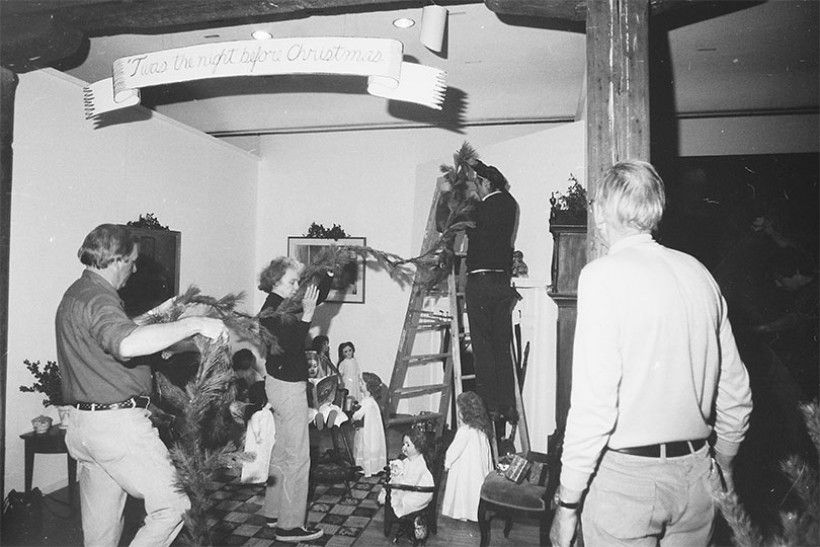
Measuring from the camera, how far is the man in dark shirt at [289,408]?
12.3 ft

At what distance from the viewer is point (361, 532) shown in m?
4.13

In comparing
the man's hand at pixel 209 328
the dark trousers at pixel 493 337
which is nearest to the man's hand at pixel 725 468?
the man's hand at pixel 209 328

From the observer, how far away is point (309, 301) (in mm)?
3947

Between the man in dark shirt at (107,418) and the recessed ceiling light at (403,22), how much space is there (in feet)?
10.3

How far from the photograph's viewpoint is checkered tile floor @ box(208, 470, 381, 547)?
13.1 feet

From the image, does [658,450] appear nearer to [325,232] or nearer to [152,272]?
[152,272]

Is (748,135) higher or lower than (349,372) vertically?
higher

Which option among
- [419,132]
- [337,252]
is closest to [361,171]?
[419,132]

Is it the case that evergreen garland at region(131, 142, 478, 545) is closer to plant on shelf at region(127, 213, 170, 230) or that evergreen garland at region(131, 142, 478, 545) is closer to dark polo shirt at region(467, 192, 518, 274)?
dark polo shirt at region(467, 192, 518, 274)

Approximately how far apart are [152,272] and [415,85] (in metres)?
4.47

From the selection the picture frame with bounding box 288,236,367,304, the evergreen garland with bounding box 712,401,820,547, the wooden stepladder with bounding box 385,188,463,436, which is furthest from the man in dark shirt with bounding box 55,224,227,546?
the picture frame with bounding box 288,236,367,304

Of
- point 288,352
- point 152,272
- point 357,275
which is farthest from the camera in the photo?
point 357,275

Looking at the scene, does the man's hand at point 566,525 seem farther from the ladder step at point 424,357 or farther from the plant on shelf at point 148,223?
the plant on shelf at point 148,223

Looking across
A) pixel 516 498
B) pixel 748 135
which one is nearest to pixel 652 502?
pixel 516 498
